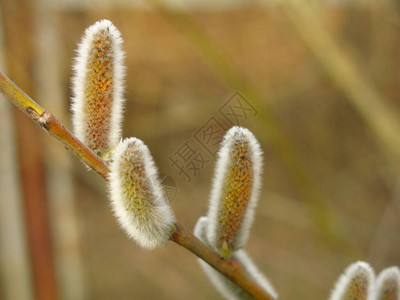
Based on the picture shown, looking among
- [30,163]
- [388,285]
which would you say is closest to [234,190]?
[388,285]

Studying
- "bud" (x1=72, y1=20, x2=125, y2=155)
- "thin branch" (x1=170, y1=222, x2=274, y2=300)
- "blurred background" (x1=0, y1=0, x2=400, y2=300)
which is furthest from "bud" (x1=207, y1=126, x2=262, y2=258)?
"blurred background" (x1=0, y1=0, x2=400, y2=300)

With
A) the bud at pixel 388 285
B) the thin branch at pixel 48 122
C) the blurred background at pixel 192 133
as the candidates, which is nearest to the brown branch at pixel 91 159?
the thin branch at pixel 48 122

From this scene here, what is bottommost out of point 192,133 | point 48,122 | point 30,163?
point 48,122

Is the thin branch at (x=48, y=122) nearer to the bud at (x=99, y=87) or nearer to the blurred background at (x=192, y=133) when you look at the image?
the bud at (x=99, y=87)

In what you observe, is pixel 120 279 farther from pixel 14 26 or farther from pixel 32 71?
pixel 14 26

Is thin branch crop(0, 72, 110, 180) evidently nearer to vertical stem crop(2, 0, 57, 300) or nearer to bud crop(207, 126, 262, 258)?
bud crop(207, 126, 262, 258)

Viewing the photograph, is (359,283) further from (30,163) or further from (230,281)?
(30,163)
